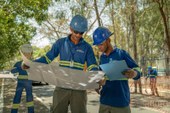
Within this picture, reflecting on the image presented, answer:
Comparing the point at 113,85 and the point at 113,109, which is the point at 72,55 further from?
the point at 113,109

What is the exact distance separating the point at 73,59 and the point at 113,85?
27.0 inches

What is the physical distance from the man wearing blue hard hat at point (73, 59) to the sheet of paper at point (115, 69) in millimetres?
348

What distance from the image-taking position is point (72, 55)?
4.52m

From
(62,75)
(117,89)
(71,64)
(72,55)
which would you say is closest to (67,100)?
(62,75)

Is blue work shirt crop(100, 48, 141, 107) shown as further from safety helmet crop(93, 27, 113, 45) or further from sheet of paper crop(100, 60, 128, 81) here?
safety helmet crop(93, 27, 113, 45)

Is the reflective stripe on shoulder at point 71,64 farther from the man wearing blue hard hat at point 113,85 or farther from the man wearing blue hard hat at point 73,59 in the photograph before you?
the man wearing blue hard hat at point 113,85

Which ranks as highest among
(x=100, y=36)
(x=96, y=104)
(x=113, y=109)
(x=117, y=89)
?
(x=100, y=36)

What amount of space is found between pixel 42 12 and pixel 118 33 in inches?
1463

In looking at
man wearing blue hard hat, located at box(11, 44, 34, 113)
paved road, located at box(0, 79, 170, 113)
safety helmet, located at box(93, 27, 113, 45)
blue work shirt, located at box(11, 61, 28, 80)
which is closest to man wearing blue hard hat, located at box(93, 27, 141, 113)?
safety helmet, located at box(93, 27, 113, 45)

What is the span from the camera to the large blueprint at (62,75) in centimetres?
430

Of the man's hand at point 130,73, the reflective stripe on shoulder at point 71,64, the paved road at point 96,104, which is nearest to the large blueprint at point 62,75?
the reflective stripe on shoulder at point 71,64

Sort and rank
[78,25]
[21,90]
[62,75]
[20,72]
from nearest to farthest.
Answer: [62,75] < [78,25] < [21,90] < [20,72]

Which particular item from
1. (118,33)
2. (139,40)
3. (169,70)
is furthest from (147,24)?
(169,70)

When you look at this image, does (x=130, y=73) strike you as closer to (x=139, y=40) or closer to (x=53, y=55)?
(x=53, y=55)
